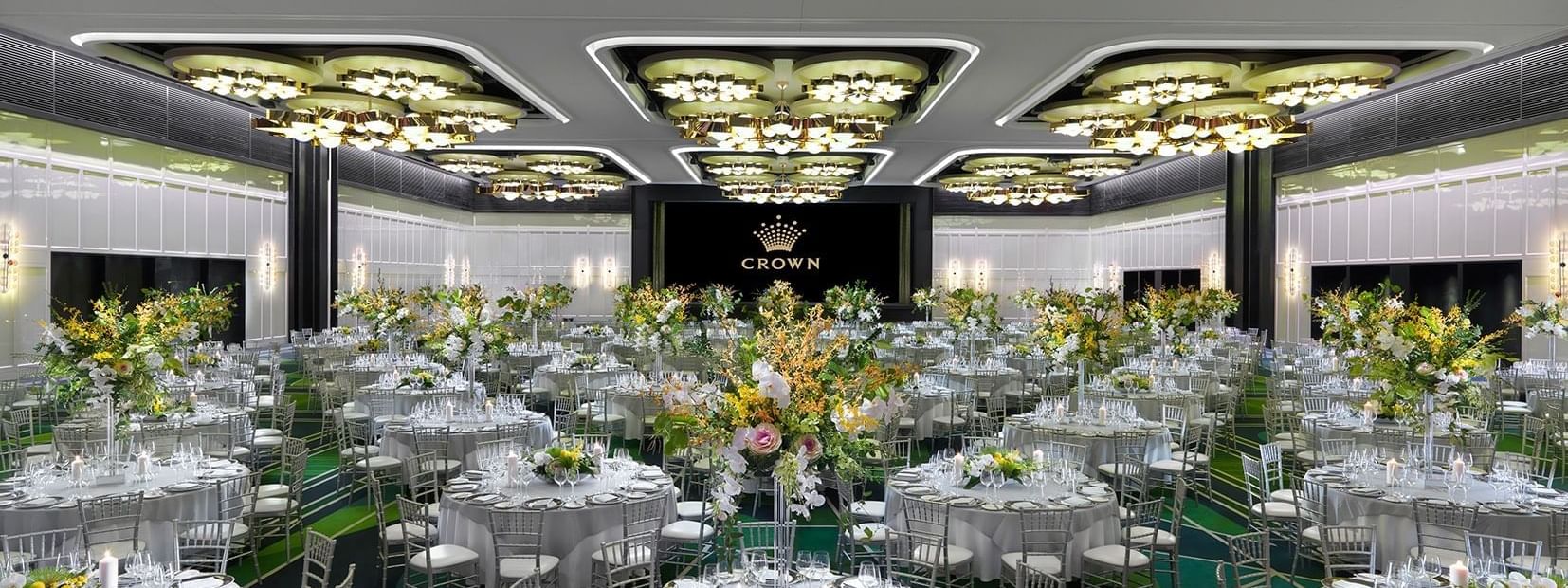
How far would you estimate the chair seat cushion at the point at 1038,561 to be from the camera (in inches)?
216

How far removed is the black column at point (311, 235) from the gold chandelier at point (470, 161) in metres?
2.19

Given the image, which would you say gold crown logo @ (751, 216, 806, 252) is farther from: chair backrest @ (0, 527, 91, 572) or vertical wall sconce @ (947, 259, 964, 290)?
chair backrest @ (0, 527, 91, 572)

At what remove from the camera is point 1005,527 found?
5.82 meters

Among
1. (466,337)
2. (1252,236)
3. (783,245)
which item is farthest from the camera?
(783,245)

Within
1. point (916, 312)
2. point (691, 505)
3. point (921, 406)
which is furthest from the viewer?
point (916, 312)

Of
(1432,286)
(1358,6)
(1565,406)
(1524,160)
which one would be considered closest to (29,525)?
(1358,6)

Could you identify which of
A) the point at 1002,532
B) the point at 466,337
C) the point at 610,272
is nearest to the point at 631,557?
the point at 1002,532

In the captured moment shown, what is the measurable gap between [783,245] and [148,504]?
24225mm

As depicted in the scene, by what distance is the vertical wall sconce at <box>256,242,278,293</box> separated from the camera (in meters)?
18.6

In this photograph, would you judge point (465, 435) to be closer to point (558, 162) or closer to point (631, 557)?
point (631, 557)

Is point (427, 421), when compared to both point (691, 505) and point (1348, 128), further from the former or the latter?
point (1348, 128)

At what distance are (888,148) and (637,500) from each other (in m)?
14.2

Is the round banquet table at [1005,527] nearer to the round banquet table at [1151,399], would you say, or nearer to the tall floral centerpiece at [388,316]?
the round banquet table at [1151,399]

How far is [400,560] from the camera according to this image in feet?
22.2
